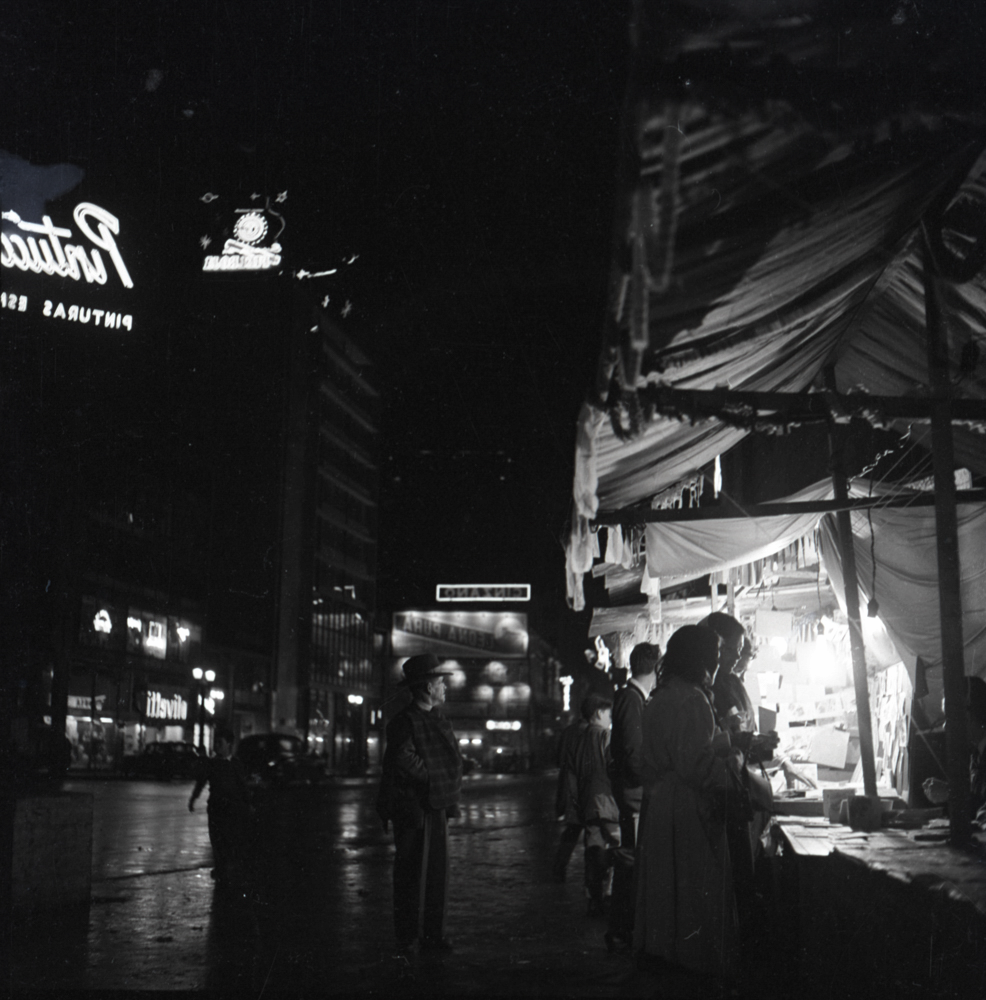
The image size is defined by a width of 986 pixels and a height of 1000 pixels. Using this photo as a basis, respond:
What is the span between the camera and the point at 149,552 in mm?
53625

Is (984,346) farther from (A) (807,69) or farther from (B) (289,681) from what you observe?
(B) (289,681)

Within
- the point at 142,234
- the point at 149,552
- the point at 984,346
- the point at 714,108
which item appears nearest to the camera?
the point at 714,108

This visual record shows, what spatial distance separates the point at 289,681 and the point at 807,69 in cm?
6085

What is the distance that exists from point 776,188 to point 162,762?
4083 cm

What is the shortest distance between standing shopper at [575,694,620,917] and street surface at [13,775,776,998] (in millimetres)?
365

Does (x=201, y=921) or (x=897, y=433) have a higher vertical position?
(x=897, y=433)

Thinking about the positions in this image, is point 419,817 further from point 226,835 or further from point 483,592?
point 483,592

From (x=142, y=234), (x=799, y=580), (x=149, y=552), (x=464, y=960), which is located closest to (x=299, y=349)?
(x=149, y=552)

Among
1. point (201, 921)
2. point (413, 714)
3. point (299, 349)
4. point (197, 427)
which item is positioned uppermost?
point (299, 349)

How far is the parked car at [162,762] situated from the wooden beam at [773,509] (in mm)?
35012

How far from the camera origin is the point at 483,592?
313 feet

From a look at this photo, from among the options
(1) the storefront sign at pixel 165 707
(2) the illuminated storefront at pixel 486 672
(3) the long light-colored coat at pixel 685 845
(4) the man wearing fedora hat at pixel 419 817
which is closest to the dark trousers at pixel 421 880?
(4) the man wearing fedora hat at pixel 419 817

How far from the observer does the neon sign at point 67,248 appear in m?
38.8

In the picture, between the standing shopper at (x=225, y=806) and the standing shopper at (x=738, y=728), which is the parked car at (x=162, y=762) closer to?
the standing shopper at (x=225, y=806)
